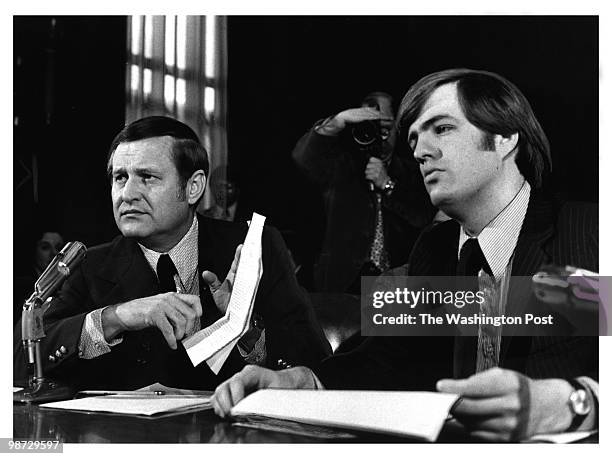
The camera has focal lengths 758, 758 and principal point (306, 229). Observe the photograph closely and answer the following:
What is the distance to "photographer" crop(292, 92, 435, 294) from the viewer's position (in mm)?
1791

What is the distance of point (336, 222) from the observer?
185 centimetres

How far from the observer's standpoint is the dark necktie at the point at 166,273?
73.4 inches

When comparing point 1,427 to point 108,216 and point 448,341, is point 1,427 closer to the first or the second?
point 108,216

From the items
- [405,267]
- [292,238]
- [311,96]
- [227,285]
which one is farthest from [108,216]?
[405,267]

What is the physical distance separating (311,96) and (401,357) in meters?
0.66

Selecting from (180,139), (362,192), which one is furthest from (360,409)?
(180,139)

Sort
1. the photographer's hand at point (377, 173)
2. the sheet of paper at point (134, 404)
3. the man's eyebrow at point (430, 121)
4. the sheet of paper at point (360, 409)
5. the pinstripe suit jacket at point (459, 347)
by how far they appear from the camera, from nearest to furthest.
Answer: the sheet of paper at point (360, 409)
the sheet of paper at point (134, 404)
the pinstripe suit jacket at point (459, 347)
the man's eyebrow at point (430, 121)
the photographer's hand at point (377, 173)

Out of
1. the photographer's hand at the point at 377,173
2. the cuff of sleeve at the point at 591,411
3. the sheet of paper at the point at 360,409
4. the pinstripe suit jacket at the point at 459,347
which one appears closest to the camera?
the sheet of paper at the point at 360,409

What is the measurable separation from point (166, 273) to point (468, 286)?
2.40 ft

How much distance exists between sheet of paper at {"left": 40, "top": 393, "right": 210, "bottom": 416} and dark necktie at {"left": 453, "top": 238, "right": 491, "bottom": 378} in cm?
56

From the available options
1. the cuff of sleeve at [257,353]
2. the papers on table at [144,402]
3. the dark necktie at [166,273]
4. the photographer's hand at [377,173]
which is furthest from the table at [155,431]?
the photographer's hand at [377,173]

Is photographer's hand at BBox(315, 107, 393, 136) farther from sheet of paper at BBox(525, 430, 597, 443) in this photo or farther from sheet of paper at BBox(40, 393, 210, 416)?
sheet of paper at BBox(525, 430, 597, 443)

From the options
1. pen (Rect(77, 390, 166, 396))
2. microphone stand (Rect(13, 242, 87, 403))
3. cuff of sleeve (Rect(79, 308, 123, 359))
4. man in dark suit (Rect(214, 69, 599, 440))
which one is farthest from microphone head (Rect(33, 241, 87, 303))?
man in dark suit (Rect(214, 69, 599, 440))

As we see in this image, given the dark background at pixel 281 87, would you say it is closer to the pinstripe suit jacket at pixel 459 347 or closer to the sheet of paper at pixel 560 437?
the pinstripe suit jacket at pixel 459 347
